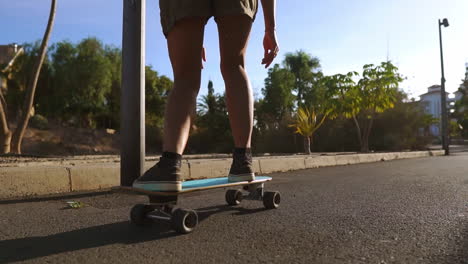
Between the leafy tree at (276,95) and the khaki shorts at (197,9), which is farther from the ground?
the leafy tree at (276,95)

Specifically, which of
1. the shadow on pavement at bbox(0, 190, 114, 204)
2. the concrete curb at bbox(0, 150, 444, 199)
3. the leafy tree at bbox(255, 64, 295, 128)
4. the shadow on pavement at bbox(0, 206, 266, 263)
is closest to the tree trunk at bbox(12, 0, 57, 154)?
the concrete curb at bbox(0, 150, 444, 199)

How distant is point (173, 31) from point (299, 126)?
8682 mm

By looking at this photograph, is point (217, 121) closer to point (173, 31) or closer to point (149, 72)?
point (149, 72)

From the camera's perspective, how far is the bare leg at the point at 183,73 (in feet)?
6.63

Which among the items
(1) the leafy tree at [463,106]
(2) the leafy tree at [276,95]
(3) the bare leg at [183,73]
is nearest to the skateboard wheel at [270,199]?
(3) the bare leg at [183,73]

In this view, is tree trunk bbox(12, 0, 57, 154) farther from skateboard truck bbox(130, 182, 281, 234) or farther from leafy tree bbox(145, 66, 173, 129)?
leafy tree bbox(145, 66, 173, 129)

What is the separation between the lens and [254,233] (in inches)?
71.2

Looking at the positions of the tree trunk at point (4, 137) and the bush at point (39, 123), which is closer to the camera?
the tree trunk at point (4, 137)

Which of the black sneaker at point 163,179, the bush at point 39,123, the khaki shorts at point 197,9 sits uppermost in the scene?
the bush at point 39,123

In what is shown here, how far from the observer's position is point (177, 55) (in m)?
2.12

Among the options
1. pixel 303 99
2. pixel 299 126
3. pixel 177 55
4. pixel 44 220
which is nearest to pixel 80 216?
pixel 44 220

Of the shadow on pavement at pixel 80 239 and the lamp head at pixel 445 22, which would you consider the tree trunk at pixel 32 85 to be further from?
the lamp head at pixel 445 22

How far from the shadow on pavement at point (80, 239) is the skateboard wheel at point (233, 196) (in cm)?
69

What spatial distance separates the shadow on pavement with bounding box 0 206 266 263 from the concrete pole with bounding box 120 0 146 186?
Answer: 26.1 inches
